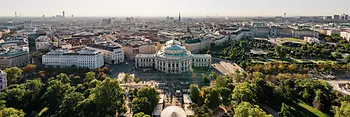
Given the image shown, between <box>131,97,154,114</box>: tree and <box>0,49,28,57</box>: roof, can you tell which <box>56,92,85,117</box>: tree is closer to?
<box>131,97,154,114</box>: tree

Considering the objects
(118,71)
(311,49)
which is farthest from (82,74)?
(311,49)

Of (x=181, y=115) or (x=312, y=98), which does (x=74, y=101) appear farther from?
(x=312, y=98)

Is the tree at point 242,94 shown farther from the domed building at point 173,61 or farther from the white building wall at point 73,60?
the white building wall at point 73,60

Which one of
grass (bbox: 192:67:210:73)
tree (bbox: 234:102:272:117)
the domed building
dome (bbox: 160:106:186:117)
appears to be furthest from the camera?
grass (bbox: 192:67:210:73)

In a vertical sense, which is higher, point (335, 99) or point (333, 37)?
point (333, 37)

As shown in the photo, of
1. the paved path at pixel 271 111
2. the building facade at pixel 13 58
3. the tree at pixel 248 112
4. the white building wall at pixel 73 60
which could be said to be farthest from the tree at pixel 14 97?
the paved path at pixel 271 111

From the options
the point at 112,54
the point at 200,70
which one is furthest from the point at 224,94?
the point at 112,54

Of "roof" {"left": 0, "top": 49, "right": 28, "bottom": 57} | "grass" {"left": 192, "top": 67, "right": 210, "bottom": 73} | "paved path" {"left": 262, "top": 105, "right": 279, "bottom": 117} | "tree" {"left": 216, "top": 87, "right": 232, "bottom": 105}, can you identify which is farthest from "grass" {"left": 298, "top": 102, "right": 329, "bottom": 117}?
"roof" {"left": 0, "top": 49, "right": 28, "bottom": 57}
